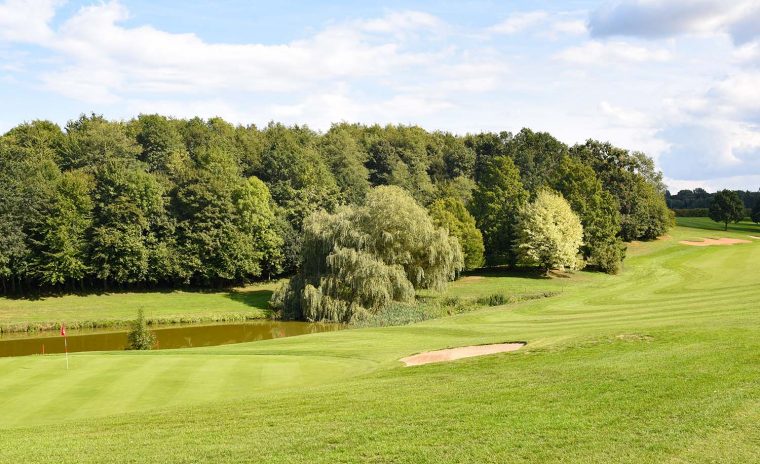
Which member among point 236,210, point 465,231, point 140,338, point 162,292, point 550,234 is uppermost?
point 236,210

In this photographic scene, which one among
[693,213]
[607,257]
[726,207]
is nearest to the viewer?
[607,257]

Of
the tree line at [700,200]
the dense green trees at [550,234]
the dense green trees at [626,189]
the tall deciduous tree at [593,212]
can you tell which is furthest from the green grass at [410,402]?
the tree line at [700,200]

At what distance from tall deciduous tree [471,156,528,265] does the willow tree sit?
1788 cm

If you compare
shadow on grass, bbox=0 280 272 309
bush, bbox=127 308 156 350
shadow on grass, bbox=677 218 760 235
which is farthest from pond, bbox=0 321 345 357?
shadow on grass, bbox=677 218 760 235

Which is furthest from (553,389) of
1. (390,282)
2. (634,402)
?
(390,282)

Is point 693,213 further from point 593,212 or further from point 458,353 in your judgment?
point 458,353

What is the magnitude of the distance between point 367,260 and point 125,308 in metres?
23.2

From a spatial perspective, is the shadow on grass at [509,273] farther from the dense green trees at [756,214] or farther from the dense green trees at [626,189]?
the dense green trees at [756,214]

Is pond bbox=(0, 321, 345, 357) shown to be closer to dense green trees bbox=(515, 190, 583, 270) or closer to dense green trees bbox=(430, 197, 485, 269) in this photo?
dense green trees bbox=(430, 197, 485, 269)

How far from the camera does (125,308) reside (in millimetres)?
58156

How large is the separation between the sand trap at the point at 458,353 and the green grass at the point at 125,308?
112 ft

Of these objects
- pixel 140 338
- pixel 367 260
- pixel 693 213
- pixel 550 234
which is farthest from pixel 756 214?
pixel 140 338

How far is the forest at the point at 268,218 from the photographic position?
54344mm

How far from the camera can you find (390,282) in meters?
51.0
